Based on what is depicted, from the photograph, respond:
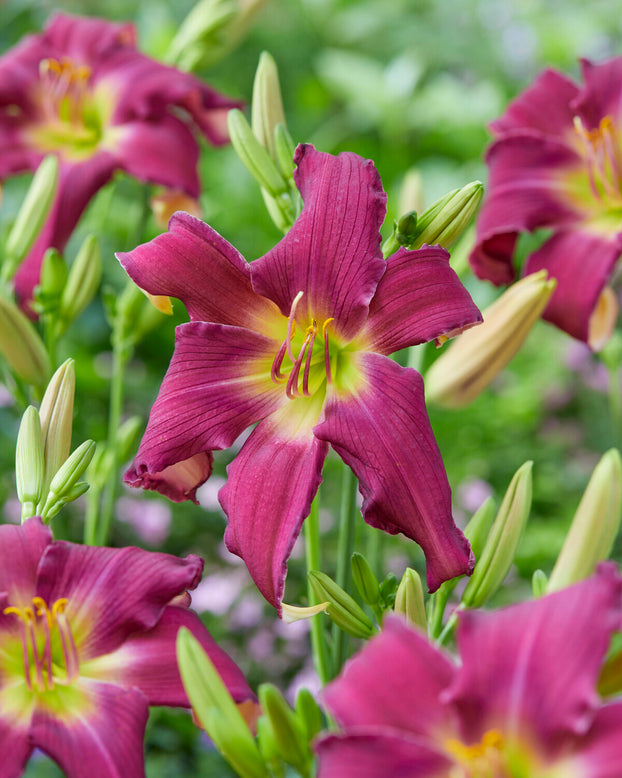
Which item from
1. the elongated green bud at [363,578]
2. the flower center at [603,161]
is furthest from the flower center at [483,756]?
the flower center at [603,161]

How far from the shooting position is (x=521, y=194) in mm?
572

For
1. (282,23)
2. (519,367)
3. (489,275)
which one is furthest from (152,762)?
(282,23)

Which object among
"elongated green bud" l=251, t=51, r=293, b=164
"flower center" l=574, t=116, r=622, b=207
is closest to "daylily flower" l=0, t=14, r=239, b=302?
"elongated green bud" l=251, t=51, r=293, b=164

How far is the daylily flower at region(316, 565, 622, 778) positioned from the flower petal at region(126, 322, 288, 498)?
132mm

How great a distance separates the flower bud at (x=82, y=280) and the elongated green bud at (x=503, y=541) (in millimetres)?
305

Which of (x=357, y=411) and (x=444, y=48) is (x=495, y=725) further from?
(x=444, y=48)

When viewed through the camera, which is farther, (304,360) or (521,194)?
(521,194)

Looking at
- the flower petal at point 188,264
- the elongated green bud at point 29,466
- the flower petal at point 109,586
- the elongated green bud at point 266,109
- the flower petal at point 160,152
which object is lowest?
the flower petal at point 109,586

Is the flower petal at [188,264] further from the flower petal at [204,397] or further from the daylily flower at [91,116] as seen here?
the daylily flower at [91,116]

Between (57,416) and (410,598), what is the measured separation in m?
0.18

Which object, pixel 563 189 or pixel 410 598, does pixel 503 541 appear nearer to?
pixel 410 598

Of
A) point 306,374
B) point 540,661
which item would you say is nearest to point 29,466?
point 306,374

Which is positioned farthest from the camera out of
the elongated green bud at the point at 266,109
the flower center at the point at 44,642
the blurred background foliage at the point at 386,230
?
the blurred background foliage at the point at 386,230

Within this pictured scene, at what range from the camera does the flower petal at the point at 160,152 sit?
1.95 ft
